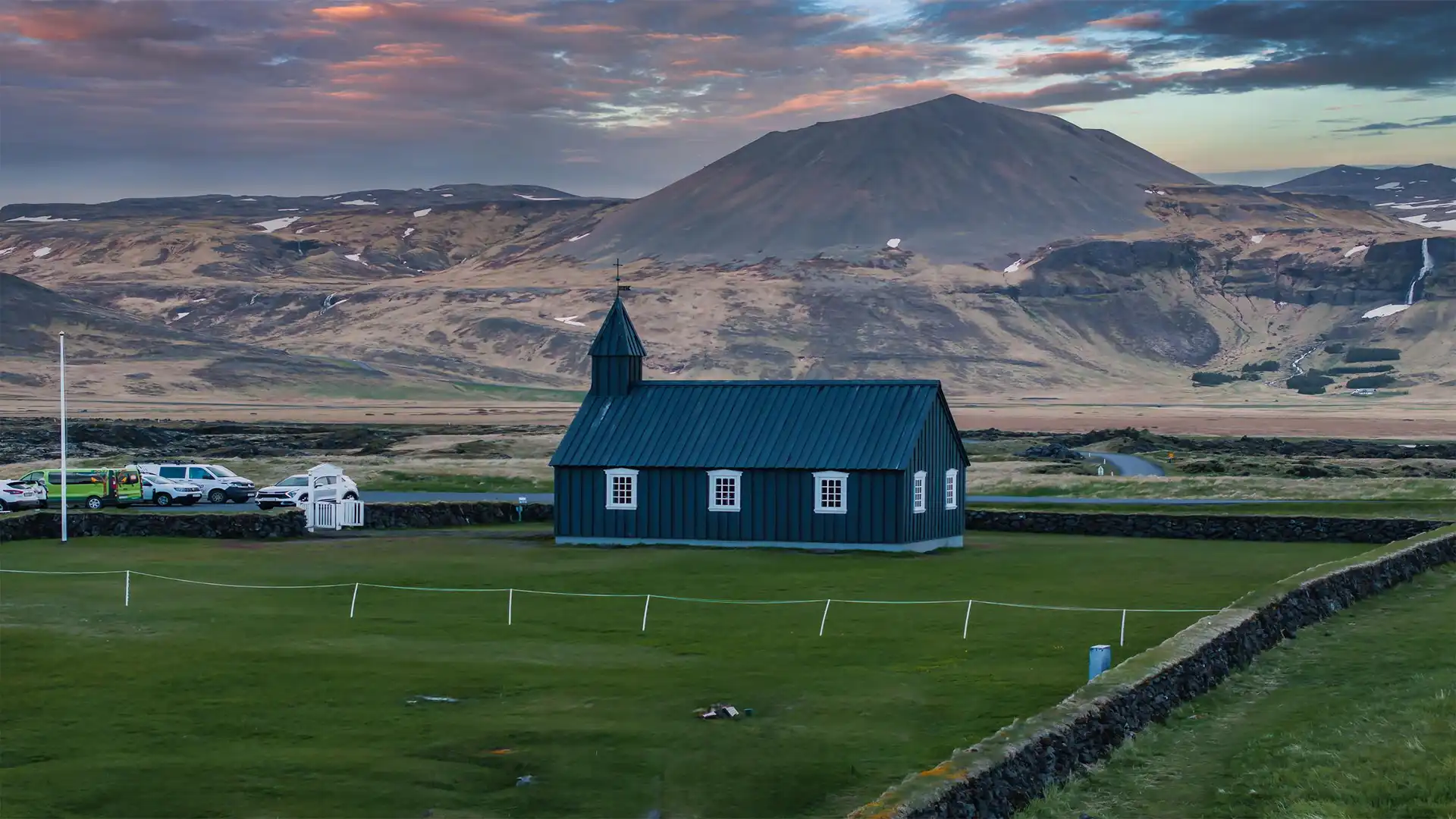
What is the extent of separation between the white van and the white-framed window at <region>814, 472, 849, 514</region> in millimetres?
28593

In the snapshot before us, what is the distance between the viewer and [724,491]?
181ft

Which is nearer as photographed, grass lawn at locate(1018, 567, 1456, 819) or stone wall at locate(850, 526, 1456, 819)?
stone wall at locate(850, 526, 1456, 819)

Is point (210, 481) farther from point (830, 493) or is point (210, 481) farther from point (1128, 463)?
point (1128, 463)

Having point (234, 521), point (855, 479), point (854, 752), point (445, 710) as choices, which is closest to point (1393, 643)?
point (854, 752)

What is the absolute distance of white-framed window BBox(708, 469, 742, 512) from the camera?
54.9 metres

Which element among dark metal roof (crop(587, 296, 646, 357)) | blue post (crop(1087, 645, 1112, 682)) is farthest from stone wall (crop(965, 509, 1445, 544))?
blue post (crop(1087, 645, 1112, 682))

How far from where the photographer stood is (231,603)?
38688mm

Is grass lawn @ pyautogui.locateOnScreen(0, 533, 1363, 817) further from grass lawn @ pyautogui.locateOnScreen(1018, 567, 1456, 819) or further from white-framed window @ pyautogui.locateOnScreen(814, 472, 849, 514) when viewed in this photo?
white-framed window @ pyautogui.locateOnScreen(814, 472, 849, 514)

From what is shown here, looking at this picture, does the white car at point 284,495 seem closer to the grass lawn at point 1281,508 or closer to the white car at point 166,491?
the white car at point 166,491

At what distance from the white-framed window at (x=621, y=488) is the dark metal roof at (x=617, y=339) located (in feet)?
17.2

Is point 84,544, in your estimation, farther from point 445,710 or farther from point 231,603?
point 445,710

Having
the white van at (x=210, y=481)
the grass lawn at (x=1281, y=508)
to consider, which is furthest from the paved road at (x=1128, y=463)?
the white van at (x=210, y=481)

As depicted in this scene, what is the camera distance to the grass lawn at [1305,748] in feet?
67.9

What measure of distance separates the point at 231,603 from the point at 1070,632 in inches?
738
